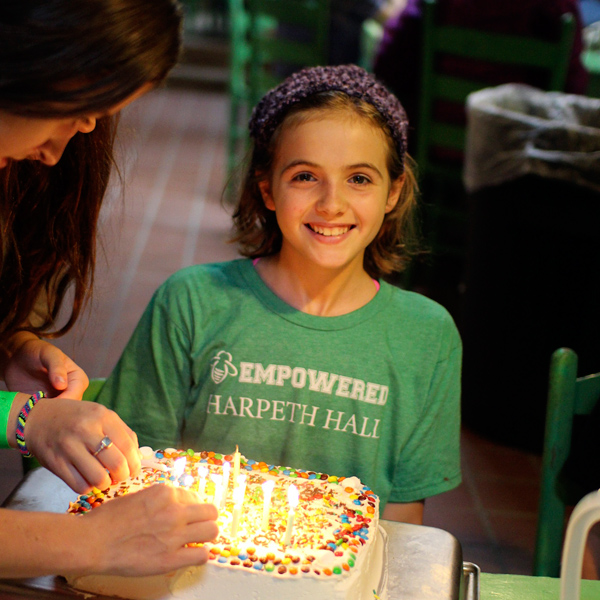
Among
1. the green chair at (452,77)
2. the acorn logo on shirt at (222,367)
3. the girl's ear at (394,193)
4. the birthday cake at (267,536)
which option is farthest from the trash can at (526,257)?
the birthday cake at (267,536)

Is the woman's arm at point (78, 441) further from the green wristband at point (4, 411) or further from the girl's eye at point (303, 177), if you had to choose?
the girl's eye at point (303, 177)

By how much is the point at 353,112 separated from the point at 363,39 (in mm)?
3978

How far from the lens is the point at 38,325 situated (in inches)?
69.4

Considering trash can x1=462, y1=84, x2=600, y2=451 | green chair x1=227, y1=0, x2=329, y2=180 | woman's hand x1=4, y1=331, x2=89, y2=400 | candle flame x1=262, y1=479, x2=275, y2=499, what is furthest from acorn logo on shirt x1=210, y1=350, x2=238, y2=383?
green chair x1=227, y1=0, x2=329, y2=180

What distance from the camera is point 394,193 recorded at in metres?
1.89

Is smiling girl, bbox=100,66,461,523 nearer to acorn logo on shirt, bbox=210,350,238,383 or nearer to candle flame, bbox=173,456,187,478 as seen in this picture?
acorn logo on shirt, bbox=210,350,238,383

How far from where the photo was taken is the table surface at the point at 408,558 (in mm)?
1207

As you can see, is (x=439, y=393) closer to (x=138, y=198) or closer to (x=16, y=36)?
(x=16, y=36)

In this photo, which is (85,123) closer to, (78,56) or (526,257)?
(78,56)

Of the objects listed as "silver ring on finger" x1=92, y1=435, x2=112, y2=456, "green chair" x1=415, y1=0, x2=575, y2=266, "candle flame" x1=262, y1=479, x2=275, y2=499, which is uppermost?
"green chair" x1=415, y1=0, x2=575, y2=266

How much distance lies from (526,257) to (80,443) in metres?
2.32

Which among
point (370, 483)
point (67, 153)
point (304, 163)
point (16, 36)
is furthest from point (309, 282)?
point (16, 36)

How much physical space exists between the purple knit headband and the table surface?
83cm

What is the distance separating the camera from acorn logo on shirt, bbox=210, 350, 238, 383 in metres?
1.73
